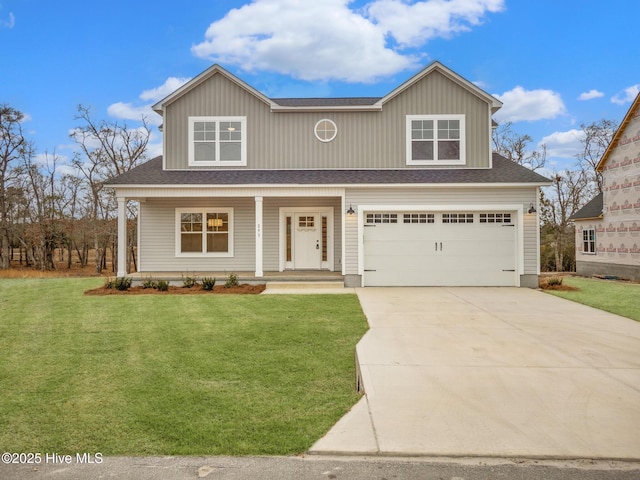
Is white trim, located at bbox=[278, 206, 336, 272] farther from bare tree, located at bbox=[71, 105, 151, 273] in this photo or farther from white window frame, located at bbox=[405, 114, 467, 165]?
bare tree, located at bbox=[71, 105, 151, 273]

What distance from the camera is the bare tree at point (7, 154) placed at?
27688mm

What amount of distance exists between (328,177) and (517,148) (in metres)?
21.1

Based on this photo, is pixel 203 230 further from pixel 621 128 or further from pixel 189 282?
pixel 621 128

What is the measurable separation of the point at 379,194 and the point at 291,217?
11.6 feet

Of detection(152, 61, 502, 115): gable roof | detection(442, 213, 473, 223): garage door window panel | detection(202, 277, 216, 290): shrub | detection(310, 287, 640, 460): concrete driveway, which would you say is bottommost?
detection(310, 287, 640, 460): concrete driveway

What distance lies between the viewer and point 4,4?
20.9m

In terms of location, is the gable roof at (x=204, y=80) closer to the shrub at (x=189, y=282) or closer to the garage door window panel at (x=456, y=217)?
the shrub at (x=189, y=282)

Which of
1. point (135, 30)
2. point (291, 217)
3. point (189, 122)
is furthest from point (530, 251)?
point (135, 30)

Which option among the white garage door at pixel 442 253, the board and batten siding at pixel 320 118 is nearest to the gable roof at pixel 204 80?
the board and batten siding at pixel 320 118

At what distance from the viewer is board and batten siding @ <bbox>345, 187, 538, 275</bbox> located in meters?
13.4

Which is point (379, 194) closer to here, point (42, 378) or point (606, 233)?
point (42, 378)

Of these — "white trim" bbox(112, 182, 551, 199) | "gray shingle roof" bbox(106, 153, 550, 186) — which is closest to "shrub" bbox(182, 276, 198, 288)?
"white trim" bbox(112, 182, 551, 199)

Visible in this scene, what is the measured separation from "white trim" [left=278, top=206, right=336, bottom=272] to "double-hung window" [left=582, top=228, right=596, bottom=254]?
14162 millimetres

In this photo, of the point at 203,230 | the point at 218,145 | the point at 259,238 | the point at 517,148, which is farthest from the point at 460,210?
the point at 517,148
